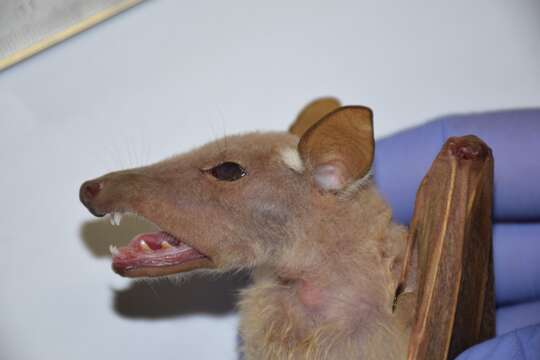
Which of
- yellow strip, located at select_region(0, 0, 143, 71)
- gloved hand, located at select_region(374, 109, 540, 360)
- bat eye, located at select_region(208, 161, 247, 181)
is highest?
yellow strip, located at select_region(0, 0, 143, 71)

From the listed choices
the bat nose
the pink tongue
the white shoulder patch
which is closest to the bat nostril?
the bat nose

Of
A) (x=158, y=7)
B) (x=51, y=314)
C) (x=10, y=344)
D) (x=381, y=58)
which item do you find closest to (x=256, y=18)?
(x=158, y=7)

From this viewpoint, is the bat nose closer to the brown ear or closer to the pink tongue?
the pink tongue

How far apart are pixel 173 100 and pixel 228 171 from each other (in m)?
0.73

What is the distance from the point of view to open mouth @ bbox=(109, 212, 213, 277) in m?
1.57

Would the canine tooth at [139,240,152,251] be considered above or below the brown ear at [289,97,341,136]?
below

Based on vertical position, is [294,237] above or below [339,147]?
below

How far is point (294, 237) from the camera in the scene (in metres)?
1.63

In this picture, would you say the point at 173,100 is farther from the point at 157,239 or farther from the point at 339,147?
the point at 339,147

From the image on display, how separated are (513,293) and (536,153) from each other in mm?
503

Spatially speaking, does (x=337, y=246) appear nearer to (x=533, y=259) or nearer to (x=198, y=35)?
(x=533, y=259)

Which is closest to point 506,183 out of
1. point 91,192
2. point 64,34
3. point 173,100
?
point 173,100

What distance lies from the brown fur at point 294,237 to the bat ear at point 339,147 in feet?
0.12

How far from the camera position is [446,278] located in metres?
1.53
